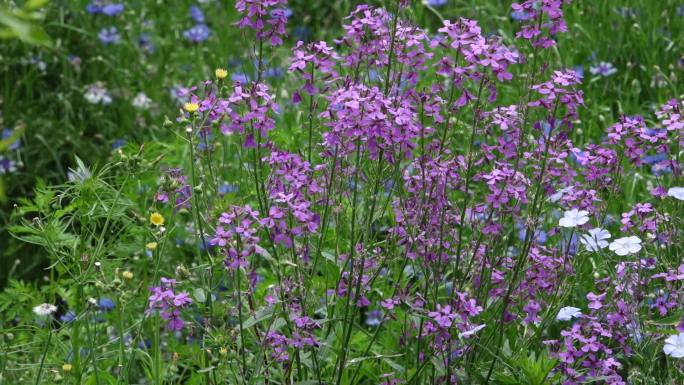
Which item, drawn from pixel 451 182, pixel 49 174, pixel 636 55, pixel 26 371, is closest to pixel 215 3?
pixel 49 174

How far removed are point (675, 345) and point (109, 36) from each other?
310 centimetres

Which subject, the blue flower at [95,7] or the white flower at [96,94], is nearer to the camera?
the white flower at [96,94]

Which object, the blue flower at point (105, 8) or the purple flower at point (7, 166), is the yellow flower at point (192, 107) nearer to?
the purple flower at point (7, 166)

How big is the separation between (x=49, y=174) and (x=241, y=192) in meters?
1.81

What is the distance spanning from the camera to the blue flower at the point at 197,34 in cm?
461

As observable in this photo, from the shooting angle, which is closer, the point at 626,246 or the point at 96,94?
the point at 626,246

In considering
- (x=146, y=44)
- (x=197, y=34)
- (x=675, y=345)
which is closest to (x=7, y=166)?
(x=146, y=44)

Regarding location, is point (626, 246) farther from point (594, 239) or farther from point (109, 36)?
point (109, 36)

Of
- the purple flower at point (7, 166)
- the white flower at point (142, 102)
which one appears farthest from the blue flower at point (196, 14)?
the purple flower at point (7, 166)

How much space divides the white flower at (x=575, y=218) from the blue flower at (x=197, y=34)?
2.79 m

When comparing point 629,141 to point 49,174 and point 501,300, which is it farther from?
point 49,174

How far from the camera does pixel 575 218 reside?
2145 mm

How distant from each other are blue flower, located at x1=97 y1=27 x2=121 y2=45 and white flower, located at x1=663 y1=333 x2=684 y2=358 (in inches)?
120

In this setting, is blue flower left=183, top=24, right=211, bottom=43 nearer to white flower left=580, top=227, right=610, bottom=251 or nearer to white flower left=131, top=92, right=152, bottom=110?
white flower left=131, top=92, right=152, bottom=110
